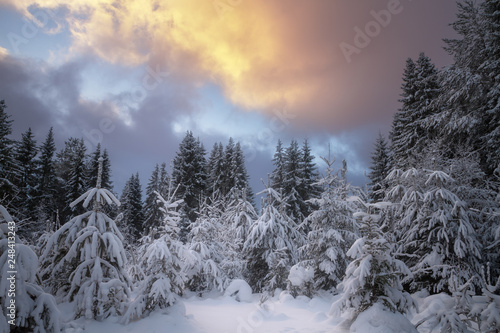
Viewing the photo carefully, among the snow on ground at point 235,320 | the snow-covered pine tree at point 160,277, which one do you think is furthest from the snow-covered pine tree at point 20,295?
the snow-covered pine tree at point 160,277

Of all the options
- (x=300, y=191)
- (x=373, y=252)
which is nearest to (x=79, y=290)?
(x=373, y=252)

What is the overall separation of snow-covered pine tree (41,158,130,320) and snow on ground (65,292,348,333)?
458mm

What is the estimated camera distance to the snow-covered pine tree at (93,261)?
632 centimetres

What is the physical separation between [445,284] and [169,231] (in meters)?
9.73

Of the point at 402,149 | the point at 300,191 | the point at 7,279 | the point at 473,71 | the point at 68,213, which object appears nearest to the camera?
the point at 7,279

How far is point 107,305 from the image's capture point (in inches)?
267

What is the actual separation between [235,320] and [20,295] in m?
6.46

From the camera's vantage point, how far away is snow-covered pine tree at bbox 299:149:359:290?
1127 centimetres

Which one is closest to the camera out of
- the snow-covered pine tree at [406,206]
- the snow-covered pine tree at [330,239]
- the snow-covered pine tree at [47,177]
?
the snow-covered pine tree at [406,206]

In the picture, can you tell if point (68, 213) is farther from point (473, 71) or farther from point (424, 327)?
point (473, 71)

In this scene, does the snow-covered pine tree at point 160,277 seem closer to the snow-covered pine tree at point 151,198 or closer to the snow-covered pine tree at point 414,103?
the snow-covered pine tree at point 414,103

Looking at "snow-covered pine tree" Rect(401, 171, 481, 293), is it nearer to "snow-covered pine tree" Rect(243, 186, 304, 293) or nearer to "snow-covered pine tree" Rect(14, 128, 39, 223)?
"snow-covered pine tree" Rect(243, 186, 304, 293)

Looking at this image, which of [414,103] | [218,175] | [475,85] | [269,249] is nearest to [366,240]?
[269,249]

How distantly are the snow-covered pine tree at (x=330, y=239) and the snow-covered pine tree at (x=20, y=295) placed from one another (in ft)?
32.1
